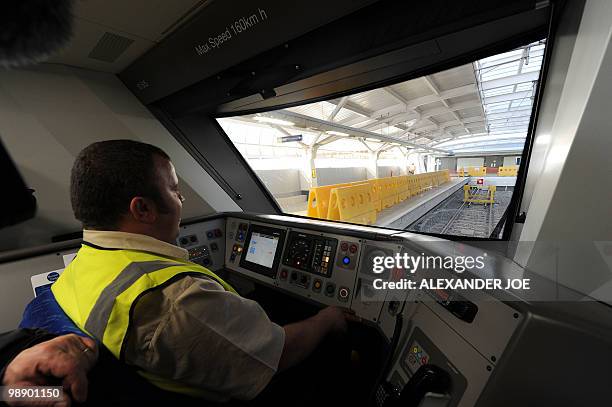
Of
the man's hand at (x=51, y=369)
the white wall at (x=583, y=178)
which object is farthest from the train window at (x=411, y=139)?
the man's hand at (x=51, y=369)

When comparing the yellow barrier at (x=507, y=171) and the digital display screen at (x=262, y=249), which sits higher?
the yellow barrier at (x=507, y=171)

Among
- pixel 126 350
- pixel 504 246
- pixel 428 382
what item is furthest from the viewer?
pixel 504 246

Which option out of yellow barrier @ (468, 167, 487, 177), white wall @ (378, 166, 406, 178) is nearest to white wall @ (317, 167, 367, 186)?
white wall @ (378, 166, 406, 178)

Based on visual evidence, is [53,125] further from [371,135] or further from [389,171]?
[389,171]

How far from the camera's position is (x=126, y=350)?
30.1 inches

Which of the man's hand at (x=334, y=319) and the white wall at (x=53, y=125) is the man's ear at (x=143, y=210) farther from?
the white wall at (x=53, y=125)

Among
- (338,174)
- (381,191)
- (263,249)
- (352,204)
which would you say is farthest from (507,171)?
(338,174)

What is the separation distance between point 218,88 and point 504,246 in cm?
230

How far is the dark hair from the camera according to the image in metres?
1.02

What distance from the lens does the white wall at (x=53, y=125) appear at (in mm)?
1910

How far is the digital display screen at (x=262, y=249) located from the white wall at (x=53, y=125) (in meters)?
1.39

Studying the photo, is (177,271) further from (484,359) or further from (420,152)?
(420,152)

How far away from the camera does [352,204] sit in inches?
130

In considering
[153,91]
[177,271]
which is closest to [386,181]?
[153,91]
